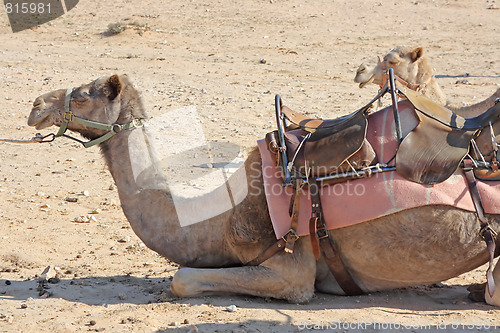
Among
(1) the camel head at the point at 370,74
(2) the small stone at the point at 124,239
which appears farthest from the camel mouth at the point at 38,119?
(1) the camel head at the point at 370,74

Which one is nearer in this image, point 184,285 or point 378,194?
point 378,194

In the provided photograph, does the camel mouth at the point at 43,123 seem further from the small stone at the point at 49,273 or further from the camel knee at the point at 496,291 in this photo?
Answer: the camel knee at the point at 496,291

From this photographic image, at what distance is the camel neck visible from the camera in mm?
5609

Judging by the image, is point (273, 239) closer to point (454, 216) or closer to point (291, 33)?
point (454, 216)

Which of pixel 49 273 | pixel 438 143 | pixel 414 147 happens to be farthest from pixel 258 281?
pixel 49 273

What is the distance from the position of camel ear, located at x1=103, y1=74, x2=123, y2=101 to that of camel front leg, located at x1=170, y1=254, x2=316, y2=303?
1.62 metres

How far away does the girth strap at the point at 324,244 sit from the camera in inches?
203

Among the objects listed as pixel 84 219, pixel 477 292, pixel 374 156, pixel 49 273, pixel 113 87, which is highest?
pixel 113 87

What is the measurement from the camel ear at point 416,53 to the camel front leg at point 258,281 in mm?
6005

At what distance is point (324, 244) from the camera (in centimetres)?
521

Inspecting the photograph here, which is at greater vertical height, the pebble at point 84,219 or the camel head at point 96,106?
the camel head at point 96,106

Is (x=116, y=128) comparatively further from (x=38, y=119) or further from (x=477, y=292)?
(x=477, y=292)

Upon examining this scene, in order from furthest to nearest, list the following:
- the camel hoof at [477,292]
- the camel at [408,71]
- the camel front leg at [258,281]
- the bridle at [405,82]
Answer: the camel at [408,71], the bridle at [405,82], the camel hoof at [477,292], the camel front leg at [258,281]

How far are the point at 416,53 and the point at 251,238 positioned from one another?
20.0ft
